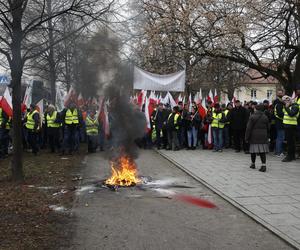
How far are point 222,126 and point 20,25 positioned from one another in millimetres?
8979

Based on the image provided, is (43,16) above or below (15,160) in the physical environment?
above

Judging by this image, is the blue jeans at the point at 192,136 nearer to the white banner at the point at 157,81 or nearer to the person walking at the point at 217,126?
the person walking at the point at 217,126

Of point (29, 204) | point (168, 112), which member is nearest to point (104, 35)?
point (29, 204)

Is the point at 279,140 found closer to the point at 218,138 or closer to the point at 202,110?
the point at 218,138

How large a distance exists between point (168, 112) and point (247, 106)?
10.2ft

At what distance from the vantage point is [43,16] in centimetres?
1027

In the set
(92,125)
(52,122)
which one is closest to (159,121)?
(92,125)

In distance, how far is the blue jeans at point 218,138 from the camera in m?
16.8

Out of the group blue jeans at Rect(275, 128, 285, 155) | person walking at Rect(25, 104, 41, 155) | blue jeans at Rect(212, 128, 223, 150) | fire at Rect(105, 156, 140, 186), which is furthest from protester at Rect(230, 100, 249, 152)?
person walking at Rect(25, 104, 41, 155)

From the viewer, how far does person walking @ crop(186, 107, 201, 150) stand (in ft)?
57.9

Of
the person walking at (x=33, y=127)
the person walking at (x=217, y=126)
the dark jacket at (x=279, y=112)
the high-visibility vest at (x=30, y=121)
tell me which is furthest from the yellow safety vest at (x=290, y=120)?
the high-visibility vest at (x=30, y=121)

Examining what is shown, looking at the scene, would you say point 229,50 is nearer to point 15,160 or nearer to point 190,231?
point 15,160

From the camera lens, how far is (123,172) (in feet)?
34.4

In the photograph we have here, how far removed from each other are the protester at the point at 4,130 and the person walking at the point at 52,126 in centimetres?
146
